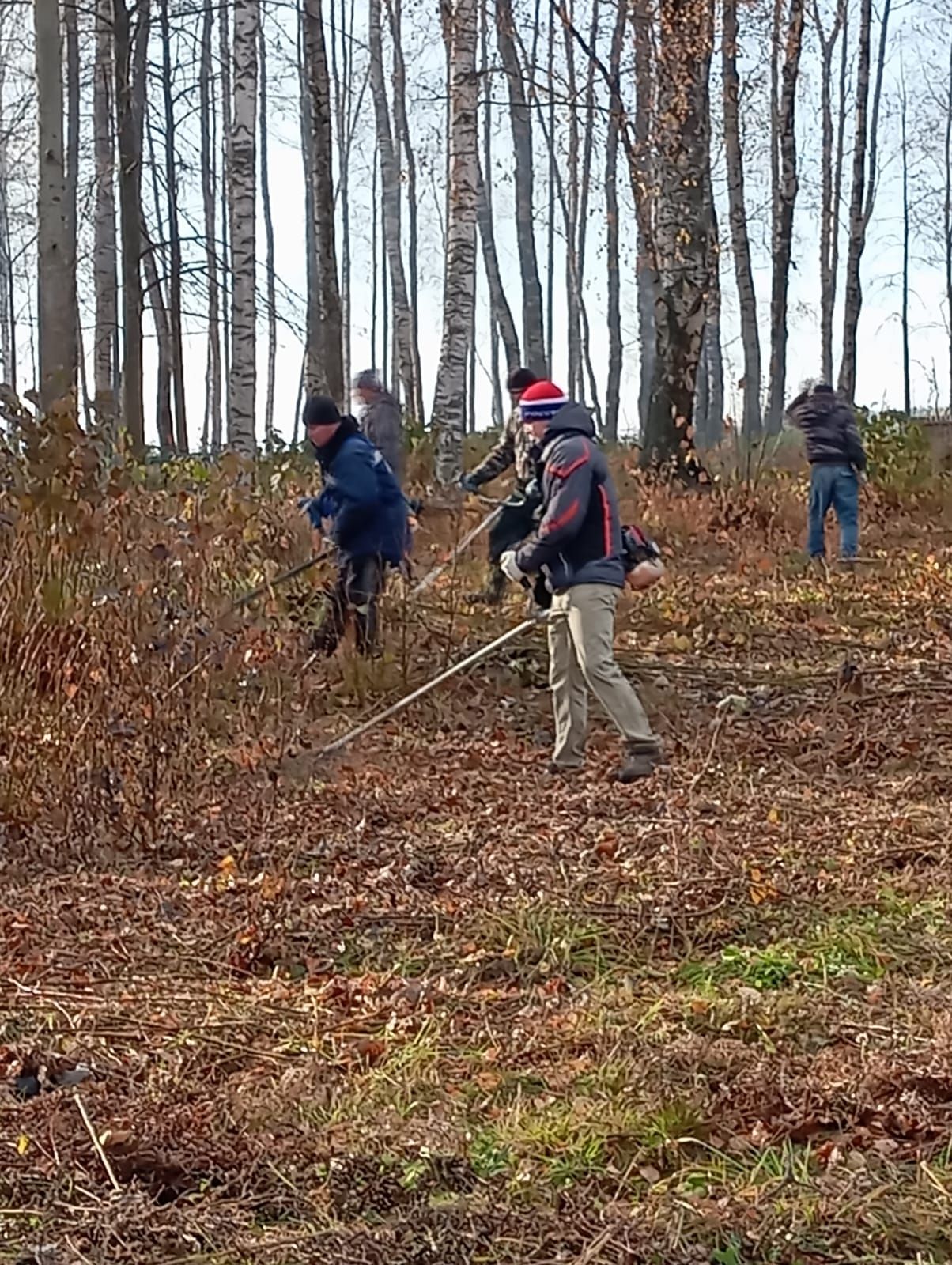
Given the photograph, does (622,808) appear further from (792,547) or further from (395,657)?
(792,547)

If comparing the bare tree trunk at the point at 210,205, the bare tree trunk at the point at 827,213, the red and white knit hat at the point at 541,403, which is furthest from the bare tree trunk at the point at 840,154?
the red and white knit hat at the point at 541,403

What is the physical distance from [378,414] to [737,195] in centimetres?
1247

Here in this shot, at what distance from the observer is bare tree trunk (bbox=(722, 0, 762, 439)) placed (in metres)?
18.8

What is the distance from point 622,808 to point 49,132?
6.30 m

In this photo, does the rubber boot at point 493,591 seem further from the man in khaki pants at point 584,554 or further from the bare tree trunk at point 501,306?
the bare tree trunk at point 501,306

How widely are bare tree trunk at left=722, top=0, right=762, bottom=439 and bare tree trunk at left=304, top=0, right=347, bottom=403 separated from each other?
482 centimetres

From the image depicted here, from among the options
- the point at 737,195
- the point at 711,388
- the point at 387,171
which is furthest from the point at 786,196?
the point at 711,388

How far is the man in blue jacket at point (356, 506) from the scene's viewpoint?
8508 mm

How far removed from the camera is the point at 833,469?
1159cm

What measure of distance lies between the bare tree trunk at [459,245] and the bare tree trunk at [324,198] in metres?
2.07

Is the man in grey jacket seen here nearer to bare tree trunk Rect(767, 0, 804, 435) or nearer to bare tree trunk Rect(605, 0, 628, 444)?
bare tree trunk Rect(767, 0, 804, 435)

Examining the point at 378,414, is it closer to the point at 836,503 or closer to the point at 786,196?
the point at 836,503

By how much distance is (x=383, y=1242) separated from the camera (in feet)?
9.40

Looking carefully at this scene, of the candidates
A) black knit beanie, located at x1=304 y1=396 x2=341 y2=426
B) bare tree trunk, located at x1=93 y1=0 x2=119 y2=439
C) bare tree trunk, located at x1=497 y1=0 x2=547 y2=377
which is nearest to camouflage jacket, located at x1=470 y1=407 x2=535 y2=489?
black knit beanie, located at x1=304 y1=396 x2=341 y2=426
